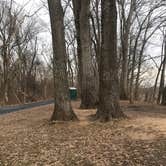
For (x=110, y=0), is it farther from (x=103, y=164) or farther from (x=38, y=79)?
(x=38, y=79)

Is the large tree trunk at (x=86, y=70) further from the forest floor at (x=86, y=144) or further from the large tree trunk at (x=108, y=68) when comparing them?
the forest floor at (x=86, y=144)

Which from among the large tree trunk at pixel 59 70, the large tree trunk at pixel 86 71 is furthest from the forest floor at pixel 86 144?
the large tree trunk at pixel 86 71

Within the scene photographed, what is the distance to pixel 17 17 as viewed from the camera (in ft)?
82.9

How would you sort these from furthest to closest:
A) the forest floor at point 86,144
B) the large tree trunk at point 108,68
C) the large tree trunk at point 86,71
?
the large tree trunk at point 86,71 → the large tree trunk at point 108,68 → the forest floor at point 86,144

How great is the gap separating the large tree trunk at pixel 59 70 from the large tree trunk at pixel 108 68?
3.70 ft

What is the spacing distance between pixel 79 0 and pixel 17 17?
15.1 meters

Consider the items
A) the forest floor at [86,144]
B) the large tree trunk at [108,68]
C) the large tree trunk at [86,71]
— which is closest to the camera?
the forest floor at [86,144]

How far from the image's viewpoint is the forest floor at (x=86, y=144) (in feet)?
14.3

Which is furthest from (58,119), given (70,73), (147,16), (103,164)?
(70,73)

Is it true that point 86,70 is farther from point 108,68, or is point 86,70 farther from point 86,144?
point 86,144

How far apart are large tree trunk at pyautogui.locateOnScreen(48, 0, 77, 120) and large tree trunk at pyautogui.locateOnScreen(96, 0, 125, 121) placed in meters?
1.13

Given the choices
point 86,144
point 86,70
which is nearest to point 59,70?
point 86,144

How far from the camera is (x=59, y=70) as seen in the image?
7875 millimetres

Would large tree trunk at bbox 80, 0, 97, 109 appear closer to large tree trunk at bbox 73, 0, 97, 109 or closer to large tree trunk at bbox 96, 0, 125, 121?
large tree trunk at bbox 73, 0, 97, 109
